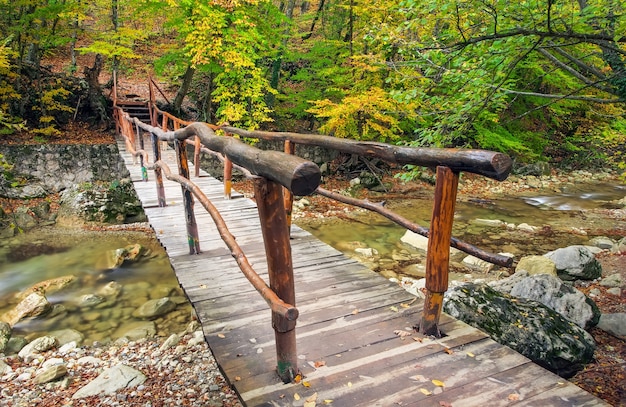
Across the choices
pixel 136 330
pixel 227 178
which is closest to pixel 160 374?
pixel 136 330

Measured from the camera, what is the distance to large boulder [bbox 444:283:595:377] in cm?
364

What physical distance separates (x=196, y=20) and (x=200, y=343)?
9309 millimetres

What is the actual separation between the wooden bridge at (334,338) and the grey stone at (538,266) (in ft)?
13.4

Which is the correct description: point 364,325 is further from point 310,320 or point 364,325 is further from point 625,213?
point 625,213

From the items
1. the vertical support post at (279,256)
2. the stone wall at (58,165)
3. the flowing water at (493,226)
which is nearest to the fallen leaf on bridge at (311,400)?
the vertical support post at (279,256)

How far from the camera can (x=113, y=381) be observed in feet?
14.7

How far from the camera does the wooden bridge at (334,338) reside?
6.48 ft

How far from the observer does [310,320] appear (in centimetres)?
283

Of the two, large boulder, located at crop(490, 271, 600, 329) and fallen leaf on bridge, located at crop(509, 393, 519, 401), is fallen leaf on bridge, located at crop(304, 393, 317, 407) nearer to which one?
fallen leaf on bridge, located at crop(509, 393, 519, 401)

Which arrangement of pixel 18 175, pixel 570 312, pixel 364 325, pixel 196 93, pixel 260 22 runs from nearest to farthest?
pixel 364 325, pixel 570 312, pixel 18 175, pixel 260 22, pixel 196 93

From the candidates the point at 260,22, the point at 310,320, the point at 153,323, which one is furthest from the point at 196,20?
the point at 310,320

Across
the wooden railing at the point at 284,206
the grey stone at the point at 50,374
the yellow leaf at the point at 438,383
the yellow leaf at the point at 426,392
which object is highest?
the wooden railing at the point at 284,206

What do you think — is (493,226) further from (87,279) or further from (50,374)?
(50,374)

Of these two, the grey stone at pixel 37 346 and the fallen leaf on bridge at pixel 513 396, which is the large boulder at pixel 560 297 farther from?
the grey stone at pixel 37 346
